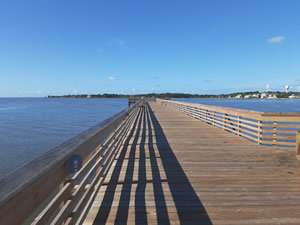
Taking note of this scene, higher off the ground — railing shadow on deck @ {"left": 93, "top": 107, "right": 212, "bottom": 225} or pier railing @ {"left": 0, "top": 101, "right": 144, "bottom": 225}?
pier railing @ {"left": 0, "top": 101, "right": 144, "bottom": 225}

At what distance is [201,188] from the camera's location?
3.00 metres

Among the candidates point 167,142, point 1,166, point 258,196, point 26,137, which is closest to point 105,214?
point 258,196

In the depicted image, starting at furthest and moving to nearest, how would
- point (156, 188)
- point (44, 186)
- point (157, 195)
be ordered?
point (156, 188) → point (157, 195) → point (44, 186)

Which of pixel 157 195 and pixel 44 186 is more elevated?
pixel 44 186

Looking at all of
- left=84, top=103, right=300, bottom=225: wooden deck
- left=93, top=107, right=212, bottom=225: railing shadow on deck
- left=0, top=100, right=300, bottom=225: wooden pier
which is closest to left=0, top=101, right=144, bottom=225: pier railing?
left=0, top=100, right=300, bottom=225: wooden pier

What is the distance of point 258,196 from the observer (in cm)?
276

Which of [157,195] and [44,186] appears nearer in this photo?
[44,186]

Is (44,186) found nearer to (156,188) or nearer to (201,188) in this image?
(156,188)

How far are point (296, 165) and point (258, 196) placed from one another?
79.6 inches

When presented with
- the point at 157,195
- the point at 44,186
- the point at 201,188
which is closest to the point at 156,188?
the point at 157,195

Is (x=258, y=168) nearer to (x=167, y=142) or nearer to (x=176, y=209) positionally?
(x=176, y=209)

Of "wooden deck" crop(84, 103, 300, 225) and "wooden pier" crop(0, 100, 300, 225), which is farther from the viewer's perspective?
"wooden deck" crop(84, 103, 300, 225)

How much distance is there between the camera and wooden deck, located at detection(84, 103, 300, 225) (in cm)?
230

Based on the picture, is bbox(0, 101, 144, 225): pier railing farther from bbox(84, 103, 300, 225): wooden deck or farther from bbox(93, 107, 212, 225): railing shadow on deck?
bbox(84, 103, 300, 225): wooden deck
